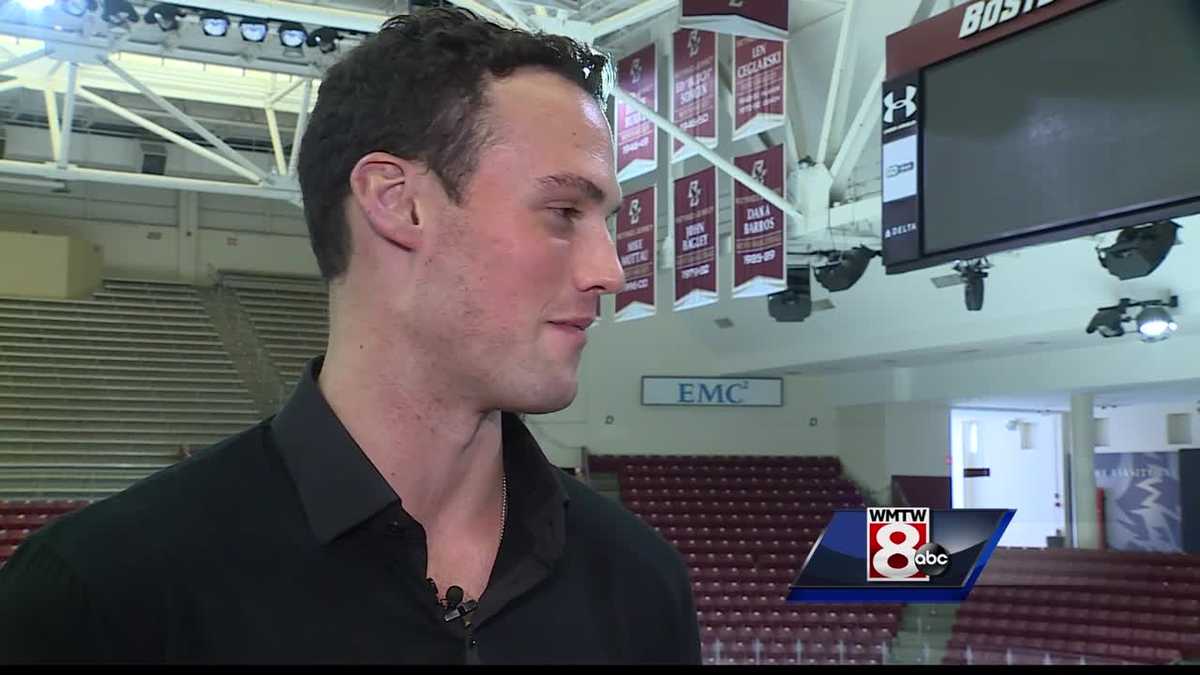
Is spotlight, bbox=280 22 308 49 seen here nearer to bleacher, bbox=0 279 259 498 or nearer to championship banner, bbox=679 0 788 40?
championship banner, bbox=679 0 788 40

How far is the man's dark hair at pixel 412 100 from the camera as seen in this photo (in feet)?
3.57

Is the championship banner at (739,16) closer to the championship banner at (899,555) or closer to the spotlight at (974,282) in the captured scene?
the spotlight at (974,282)

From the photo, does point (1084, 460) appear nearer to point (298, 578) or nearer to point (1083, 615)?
point (1083, 615)

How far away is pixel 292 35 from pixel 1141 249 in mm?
6784

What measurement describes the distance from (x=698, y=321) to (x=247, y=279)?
7.09 meters

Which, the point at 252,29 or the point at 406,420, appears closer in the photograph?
the point at 406,420

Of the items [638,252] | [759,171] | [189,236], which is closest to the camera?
[759,171]

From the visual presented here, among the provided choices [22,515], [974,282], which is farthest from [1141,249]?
[22,515]

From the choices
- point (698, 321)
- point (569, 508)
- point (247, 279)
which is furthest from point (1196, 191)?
point (247, 279)

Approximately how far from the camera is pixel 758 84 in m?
9.17

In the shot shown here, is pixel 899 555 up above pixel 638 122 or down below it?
below

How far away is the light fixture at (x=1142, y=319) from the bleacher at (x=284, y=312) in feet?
35.3

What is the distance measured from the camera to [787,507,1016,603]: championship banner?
1162 centimetres

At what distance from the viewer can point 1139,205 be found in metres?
5.21
